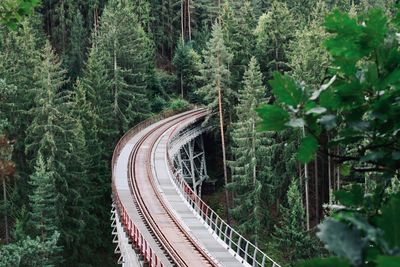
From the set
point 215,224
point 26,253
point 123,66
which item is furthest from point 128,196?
point 123,66

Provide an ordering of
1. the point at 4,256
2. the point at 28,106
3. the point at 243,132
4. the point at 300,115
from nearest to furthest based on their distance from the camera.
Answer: the point at 300,115 < the point at 4,256 < the point at 243,132 < the point at 28,106

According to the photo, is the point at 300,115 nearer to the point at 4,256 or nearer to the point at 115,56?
the point at 4,256

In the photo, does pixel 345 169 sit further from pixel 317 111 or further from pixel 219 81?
pixel 219 81

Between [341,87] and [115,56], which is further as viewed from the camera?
[115,56]

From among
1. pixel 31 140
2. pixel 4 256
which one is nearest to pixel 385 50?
pixel 4 256

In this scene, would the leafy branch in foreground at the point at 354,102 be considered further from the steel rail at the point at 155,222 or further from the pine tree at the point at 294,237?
the pine tree at the point at 294,237

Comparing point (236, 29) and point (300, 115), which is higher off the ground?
point (236, 29)

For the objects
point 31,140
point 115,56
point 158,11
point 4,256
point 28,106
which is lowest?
point 4,256
